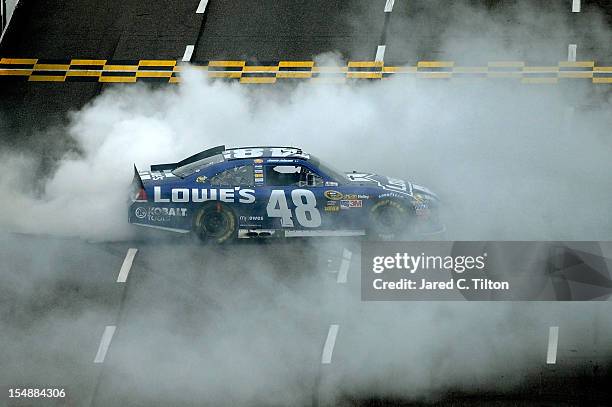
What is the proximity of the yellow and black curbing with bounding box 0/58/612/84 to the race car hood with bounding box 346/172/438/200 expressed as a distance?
396 cm

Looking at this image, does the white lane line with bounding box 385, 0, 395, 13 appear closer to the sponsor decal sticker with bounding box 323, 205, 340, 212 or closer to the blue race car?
the blue race car

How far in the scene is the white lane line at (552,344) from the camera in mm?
14663

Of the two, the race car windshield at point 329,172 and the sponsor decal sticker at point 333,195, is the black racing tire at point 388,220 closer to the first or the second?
the sponsor decal sticker at point 333,195

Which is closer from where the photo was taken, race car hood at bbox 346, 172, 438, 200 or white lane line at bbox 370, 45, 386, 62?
race car hood at bbox 346, 172, 438, 200

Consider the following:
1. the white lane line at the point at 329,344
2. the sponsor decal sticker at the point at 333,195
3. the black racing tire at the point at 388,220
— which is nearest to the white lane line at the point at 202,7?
the sponsor decal sticker at the point at 333,195

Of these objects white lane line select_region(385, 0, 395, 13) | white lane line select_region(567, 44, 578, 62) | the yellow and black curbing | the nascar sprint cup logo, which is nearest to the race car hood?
the nascar sprint cup logo

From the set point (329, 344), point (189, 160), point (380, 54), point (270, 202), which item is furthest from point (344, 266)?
point (380, 54)

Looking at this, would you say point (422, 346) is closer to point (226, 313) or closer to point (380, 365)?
point (380, 365)

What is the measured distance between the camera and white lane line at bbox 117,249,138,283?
16.4 m

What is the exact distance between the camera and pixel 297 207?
677 inches

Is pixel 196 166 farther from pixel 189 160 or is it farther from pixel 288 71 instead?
pixel 288 71

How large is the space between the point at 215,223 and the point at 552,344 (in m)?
5.00

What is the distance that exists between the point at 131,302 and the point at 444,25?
9428 mm

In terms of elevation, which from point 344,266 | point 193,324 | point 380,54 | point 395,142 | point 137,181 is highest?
point 380,54
